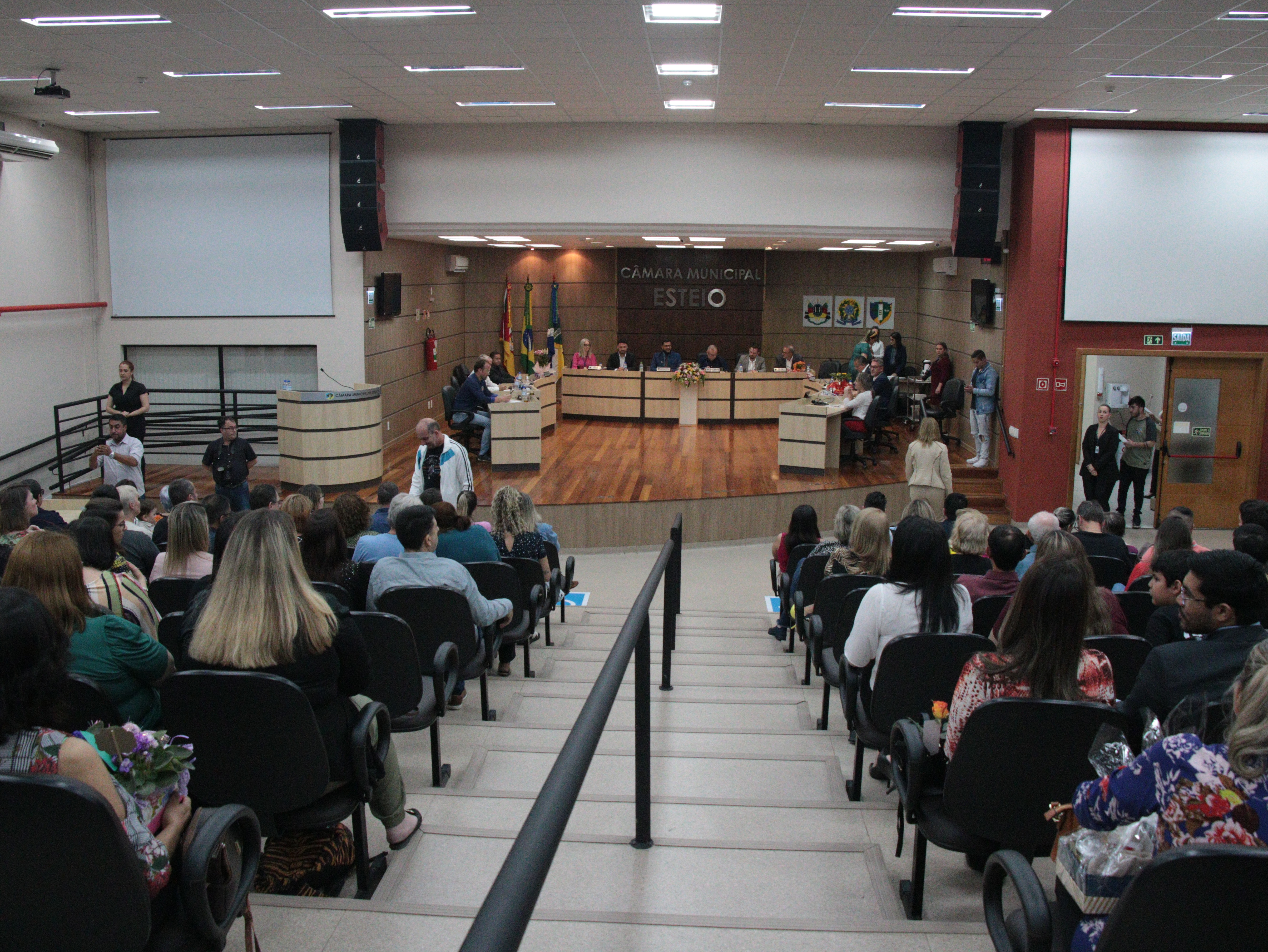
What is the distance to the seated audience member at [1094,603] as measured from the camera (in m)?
3.36

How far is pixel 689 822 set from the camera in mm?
3141

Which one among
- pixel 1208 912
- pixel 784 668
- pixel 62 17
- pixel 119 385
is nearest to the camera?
pixel 1208 912

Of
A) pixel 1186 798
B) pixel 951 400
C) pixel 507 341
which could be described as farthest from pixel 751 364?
pixel 1186 798

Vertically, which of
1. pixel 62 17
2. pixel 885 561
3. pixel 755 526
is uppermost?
pixel 62 17

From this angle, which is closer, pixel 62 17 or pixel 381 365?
pixel 62 17

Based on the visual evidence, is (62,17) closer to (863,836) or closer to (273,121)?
(273,121)

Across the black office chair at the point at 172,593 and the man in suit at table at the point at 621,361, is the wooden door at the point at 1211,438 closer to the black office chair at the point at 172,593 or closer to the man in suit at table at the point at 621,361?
the man in suit at table at the point at 621,361

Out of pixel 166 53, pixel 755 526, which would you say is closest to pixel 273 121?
pixel 166 53

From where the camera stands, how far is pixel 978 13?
24.1 ft

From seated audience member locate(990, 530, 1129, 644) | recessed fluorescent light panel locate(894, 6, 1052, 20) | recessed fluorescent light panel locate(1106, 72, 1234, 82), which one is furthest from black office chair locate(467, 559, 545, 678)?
recessed fluorescent light panel locate(1106, 72, 1234, 82)

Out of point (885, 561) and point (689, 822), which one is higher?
point (885, 561)

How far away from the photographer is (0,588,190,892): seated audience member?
6.21 ft

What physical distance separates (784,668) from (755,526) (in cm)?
551

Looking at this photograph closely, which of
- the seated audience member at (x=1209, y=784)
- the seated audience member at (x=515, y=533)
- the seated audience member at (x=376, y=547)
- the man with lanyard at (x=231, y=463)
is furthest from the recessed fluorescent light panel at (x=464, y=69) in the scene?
the seated audience member at (x=1209, y=784)
